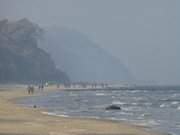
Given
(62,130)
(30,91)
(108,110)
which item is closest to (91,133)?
(62,130)

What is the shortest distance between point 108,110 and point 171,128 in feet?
82.0

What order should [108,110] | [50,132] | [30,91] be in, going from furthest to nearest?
1. [30,91]
2. [108,110]
3. [50,132]

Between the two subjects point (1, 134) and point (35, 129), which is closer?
point (1, 134)

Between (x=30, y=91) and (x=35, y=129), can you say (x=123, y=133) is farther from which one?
(x=30, y=91)

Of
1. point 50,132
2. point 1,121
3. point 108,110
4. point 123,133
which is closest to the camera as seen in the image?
point 50,132

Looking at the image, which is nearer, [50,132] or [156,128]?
[50,132]

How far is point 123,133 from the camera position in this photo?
32.7 m

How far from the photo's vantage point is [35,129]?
31391mm

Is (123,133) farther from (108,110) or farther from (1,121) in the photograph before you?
(108,110)

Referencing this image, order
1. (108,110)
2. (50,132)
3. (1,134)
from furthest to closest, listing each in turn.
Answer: (108,110)
(50,132)
(1,134)

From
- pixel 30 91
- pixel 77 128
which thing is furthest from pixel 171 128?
pixel 30 91

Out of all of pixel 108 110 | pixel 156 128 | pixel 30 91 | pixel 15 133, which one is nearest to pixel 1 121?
pixel 15 133

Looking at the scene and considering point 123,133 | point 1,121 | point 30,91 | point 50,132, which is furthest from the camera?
point 30,91

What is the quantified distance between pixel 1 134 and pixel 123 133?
805 cm
